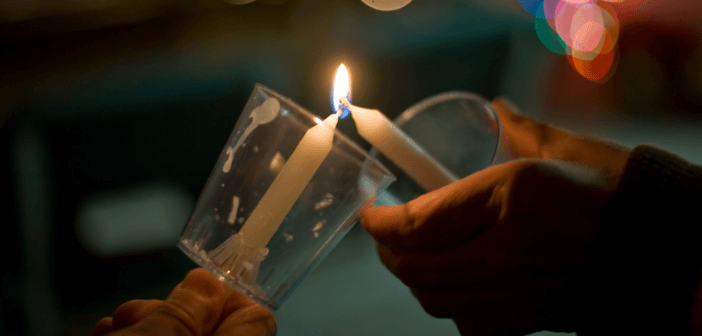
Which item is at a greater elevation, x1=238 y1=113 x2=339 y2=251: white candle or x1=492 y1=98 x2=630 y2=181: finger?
x1=238 y1=113 x2=339 y2=251: white candle

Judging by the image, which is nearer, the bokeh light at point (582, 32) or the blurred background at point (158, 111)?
the blurred background at point (158, 111)

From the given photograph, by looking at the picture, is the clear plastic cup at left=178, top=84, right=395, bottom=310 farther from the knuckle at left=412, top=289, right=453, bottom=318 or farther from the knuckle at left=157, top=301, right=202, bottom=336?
the knuckle at left=412, top=289, right=453, bottom=318

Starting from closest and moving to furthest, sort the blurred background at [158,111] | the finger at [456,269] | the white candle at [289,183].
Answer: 1. the white candle at [289,183]
2. the finger at [456,269]
3. the blurred background at [158,111]

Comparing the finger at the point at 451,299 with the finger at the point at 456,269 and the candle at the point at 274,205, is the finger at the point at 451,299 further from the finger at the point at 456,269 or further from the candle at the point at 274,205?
the candle at the point at 274,205

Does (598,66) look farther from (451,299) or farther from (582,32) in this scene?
(451,299)

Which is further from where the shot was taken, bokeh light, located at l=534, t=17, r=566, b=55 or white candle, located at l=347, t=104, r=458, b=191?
bokeh light, located at l=534, t=17, r=566, b=55

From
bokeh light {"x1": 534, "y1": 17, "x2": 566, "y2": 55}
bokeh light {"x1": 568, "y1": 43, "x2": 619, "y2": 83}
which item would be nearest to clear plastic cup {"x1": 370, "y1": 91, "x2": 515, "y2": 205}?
bokeh light {"x1": 534, "y1": 17, "x2": 566, "y2": 55}

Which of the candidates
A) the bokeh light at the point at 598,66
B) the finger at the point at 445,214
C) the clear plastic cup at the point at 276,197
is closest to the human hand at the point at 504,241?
the finger at the point at 445,214
